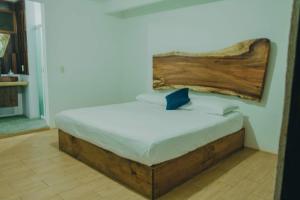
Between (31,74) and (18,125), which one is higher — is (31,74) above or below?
above

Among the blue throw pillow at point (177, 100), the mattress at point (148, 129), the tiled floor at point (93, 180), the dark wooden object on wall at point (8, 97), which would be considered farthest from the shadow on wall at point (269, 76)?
the dark wooden object on wall at point (8, 97)

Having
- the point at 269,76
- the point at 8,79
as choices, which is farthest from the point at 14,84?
the point at 269,76

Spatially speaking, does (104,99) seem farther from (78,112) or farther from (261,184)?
(261,184)

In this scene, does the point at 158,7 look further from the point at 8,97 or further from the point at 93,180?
the point at 8,97

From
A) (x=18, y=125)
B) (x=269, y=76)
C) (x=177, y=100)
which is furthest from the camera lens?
(x=18, y=125)

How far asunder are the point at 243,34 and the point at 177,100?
1260 mm

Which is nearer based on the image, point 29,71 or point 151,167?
point 151,167

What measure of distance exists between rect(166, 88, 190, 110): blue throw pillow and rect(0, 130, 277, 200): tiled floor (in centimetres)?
97

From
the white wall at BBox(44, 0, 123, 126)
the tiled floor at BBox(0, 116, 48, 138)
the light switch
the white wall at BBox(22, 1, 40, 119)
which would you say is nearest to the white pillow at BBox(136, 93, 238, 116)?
the white wall at BBox(44, 0, 123, 126)

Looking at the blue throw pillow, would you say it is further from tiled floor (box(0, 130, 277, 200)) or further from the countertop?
the countertop

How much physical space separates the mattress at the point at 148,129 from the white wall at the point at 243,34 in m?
0.33

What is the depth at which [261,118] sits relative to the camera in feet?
9.96

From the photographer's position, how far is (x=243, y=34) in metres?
3.07

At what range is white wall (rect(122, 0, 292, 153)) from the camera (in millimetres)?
2801
